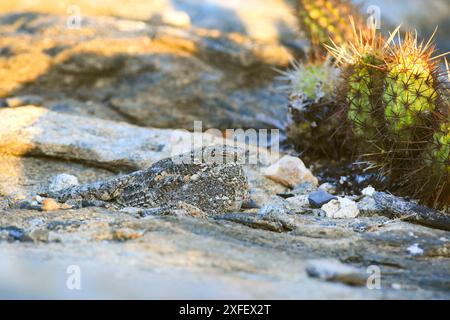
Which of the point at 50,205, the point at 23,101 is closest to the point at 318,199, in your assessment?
the point at 50,205

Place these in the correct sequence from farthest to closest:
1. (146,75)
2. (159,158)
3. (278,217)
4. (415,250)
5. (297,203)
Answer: (146,75) → (159,158) → (297,203) → (278,217) → (415,250)

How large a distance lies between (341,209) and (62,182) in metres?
1.38

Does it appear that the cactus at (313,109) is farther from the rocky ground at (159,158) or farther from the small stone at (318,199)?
the small stone at (318,199)

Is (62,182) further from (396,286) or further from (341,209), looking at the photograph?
(396,286)

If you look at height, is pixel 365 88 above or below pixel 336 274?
above

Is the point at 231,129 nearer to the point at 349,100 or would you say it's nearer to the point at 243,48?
the point at 243,48

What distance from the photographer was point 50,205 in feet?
9.80

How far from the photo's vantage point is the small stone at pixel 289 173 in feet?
12.6

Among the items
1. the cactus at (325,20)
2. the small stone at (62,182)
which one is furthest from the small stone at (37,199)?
the cactus at (325,20)

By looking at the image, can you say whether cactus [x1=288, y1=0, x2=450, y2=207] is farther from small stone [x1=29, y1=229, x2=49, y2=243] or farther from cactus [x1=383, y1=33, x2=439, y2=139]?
small stone [x1=29, y1=229, x2=49, y2=243]

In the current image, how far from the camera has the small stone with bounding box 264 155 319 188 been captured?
151 inches

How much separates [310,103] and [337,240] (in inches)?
69.0

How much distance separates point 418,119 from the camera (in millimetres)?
3314
